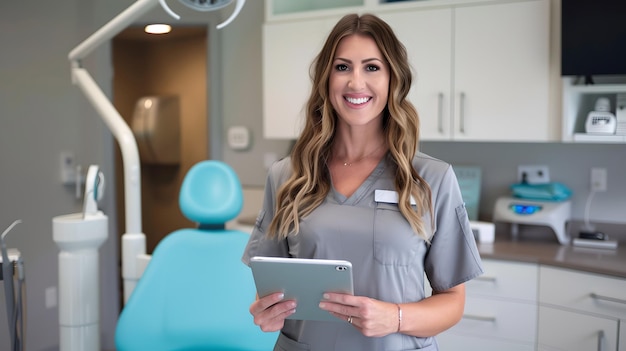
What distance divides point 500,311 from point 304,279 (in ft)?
5.11

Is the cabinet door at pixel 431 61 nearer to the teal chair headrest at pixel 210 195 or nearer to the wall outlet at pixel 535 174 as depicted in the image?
the wall outlet at pixel 535 174

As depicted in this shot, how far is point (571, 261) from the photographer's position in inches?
97.3

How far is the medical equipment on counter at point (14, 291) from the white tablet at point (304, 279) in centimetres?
92

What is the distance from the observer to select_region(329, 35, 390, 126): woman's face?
4.78ft

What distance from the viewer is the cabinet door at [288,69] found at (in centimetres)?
322

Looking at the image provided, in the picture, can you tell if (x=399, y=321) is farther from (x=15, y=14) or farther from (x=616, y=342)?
(x=15, y=14)

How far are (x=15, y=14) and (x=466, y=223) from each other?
290 cm

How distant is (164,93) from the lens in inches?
214

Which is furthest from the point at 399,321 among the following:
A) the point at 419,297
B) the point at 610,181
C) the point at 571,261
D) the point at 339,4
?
the point at 339,4

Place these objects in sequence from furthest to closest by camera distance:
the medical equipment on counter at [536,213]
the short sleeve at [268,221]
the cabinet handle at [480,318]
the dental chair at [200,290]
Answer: the medical equipment on counter at [536,213] < the cabinet handle at [480,318] < the dental chair at [200,290] < the short sleeve at [268,221]

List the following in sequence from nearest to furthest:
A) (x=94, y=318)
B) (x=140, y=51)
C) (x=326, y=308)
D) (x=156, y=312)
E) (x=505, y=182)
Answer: (x=326, y=308)
(x=156, y=312)
(x=94, y=318)
(x=505, y=182)
(x=140, y=51)

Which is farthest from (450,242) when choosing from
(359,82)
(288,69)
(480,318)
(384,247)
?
(288,69)

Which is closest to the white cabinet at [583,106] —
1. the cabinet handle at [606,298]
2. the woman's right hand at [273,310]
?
the cabinet handle at [606,298]

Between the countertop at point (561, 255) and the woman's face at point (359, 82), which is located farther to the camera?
the countertop at point (561, 255)
